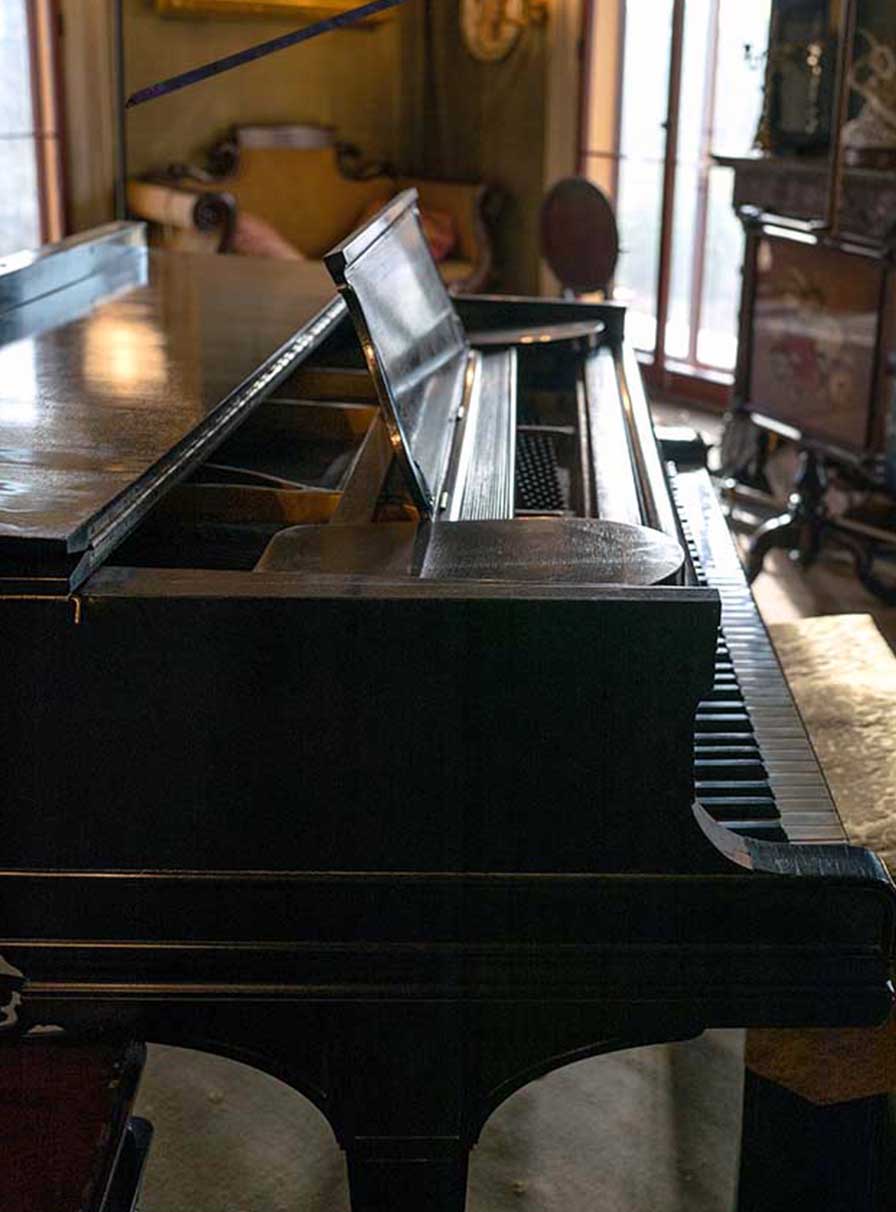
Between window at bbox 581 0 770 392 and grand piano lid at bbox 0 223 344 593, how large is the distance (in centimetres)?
384

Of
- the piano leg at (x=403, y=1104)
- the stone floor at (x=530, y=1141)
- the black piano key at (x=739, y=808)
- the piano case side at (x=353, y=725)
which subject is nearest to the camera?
the piano case side at (x=353, y=725)

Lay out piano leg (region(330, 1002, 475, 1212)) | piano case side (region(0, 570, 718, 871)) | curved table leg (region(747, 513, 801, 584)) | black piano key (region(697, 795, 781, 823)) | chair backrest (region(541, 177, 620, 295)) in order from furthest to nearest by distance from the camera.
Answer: chair backrest (region(541, 177, 620, 295)) < curved table leg (region(747, 513, 801, 584)) < black piano key (region(697, 795, 781, 823)) < piano leg (region(330, 1002, 475, 1212)) < piano case side (region(0, 570, 718, 871))

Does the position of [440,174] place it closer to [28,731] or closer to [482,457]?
[482,457]

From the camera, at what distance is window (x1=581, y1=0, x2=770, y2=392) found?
6.44m

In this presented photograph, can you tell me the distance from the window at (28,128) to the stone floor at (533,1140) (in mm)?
4999

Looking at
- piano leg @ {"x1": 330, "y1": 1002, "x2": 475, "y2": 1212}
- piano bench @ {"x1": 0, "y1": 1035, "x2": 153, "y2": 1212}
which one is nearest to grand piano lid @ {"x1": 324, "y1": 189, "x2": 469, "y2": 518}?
piano leg @ {"x1": 330, "y1": 1002, "x2": 475, "y2": 1212}

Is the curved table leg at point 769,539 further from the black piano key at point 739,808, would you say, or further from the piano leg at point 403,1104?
the piano leg at point 403,1104

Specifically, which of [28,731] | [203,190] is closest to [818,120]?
[203,190]

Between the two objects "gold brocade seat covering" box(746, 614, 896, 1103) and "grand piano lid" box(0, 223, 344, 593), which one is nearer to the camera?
"grand piano lid" box(0, 223, 344, 593)

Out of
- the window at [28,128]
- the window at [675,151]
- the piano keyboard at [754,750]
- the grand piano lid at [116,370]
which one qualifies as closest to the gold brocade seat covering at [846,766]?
the piano keyboard at [754,750]

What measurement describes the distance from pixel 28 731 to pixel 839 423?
3.58 m

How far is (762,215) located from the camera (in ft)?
15.7

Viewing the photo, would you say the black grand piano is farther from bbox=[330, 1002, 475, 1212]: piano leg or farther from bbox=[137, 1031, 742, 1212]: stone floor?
bbox=[137, 1031, 742, 1212]: stone floor

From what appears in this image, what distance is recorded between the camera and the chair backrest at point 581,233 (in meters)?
5.51
